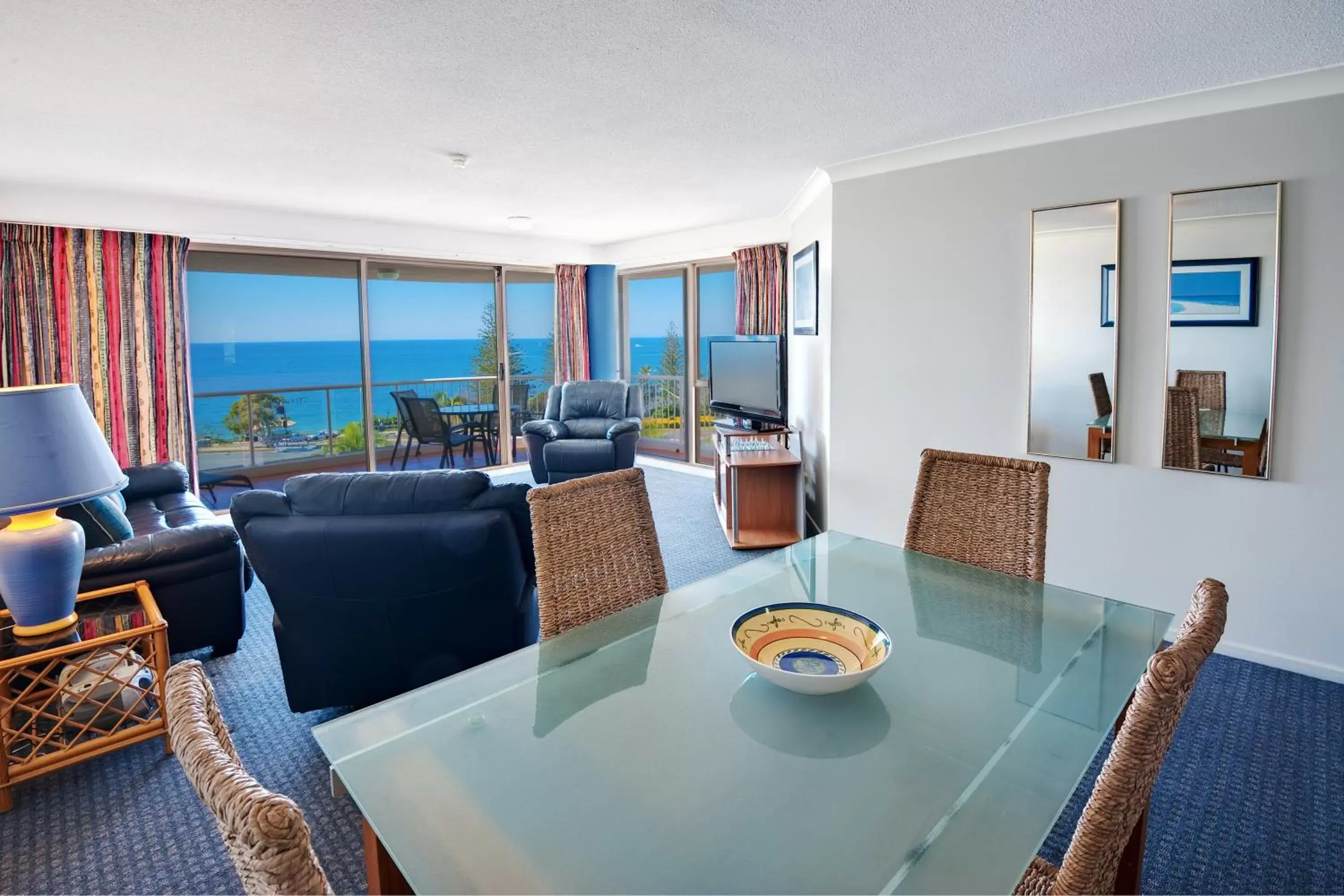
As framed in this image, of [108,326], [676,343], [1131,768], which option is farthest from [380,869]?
[676,343]

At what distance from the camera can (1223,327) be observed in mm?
2963

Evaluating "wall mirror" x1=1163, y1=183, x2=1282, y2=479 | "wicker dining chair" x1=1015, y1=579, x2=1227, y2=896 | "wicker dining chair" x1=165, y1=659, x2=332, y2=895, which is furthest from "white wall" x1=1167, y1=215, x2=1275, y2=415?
"wicker dining chair" x1=165, y1=659, x2=332, y2=895

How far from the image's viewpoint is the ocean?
6.02m

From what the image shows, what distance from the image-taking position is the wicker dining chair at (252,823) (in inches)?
23.9

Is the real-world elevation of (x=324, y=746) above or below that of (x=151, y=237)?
below

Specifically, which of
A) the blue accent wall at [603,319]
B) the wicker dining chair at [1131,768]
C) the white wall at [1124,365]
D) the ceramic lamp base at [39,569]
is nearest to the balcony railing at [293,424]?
the blue accent wall at [603,319]

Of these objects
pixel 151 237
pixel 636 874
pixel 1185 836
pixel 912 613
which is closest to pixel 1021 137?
pixel 912 613

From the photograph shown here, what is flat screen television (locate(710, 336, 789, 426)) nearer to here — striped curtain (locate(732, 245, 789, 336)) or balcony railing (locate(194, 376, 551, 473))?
striped curtain (locate(732, 245, 789, 336))

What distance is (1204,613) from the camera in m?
0.98

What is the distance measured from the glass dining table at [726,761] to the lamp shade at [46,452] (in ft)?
5.20

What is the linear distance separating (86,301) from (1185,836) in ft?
20.8

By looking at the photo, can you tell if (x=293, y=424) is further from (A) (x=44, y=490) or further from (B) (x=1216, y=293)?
(B) (x=1216, y=293)

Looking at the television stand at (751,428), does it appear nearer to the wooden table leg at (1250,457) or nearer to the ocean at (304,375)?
the wooden table leg at (1250,457)

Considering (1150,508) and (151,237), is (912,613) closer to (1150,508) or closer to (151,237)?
(1150,508)
